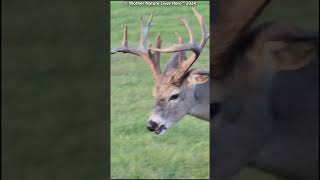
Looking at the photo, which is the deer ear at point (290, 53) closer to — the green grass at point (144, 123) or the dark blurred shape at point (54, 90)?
the green grass at point (144, 123)

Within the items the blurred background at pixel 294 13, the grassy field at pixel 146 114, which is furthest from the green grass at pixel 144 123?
the blurred background at pixel 294 13

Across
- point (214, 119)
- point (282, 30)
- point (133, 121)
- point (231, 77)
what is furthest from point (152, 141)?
point (282, 30)

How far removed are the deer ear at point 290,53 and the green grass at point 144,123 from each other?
225 millimetres

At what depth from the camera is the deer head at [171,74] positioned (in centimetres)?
153

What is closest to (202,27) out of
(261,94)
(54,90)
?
(261,94)

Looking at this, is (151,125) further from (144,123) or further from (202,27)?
(202,27)

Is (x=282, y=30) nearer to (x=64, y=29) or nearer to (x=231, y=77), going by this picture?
(x=231, y=77)

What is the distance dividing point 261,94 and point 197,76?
230 millimetres

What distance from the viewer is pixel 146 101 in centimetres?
154

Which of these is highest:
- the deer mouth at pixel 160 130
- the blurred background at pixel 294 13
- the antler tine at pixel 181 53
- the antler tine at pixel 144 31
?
the blurred background at pixel 294 13

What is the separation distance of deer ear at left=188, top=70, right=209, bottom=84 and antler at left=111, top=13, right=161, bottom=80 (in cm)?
10

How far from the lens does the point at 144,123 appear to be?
5.08 feet

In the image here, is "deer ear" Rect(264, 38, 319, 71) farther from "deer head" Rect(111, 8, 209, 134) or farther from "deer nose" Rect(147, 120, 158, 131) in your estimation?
"deer nose" Rect(147, 120, 158, 131)

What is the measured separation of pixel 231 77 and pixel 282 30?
0.22 m
